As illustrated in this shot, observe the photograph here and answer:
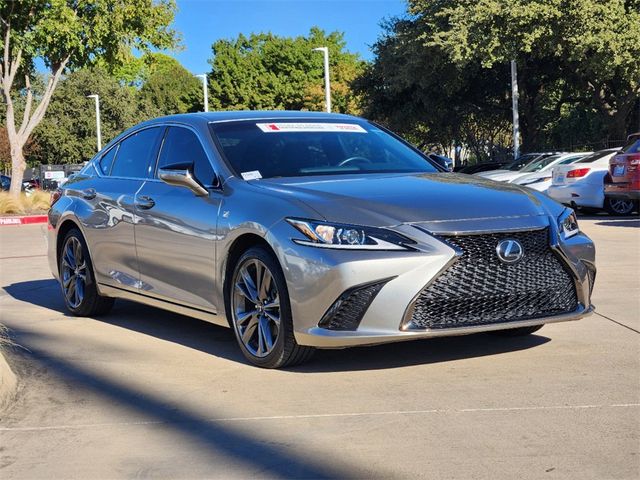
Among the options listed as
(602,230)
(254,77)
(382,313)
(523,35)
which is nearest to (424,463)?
(382,313)

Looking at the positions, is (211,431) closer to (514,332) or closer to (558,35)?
(514,332)

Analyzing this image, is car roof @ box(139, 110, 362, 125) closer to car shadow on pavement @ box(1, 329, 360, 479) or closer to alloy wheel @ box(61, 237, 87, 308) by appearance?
alloy wheel @ box(61, 237, 87, 308)

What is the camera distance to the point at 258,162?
21.2ft

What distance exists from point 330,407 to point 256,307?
1083mm

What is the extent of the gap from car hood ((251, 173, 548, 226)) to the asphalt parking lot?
2.99 ft

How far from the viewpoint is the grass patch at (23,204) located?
26031 millimetres

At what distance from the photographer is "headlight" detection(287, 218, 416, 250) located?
5.29 metres

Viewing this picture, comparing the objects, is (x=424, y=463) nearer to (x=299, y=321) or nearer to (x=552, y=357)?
(x=299, y=321)

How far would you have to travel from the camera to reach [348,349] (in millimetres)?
6461

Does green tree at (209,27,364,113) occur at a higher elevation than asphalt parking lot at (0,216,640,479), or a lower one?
Result: higher

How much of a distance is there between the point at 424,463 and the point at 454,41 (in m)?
29.0

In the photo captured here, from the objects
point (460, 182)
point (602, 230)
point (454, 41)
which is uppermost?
point (454, 41)

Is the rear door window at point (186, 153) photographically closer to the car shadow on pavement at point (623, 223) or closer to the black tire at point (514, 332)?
the black tire at point (514, 332)

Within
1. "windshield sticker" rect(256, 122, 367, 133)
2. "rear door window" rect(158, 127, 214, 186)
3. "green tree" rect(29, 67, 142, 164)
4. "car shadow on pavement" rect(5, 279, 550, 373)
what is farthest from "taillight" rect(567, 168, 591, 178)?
"green tree" rect(29, 67, 142, 164)
